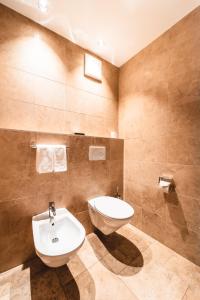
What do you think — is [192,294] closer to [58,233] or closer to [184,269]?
[184,269]

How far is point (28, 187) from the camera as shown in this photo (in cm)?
145

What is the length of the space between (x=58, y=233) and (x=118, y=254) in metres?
0.74

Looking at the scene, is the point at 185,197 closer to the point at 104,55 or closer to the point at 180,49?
the point at 180,49

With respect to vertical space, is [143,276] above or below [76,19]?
below

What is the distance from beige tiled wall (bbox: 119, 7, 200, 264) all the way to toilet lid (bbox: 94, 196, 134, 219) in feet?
1.66

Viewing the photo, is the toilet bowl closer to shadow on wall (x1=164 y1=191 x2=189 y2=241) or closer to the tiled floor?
the tiled floor

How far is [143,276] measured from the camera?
4.33 feet

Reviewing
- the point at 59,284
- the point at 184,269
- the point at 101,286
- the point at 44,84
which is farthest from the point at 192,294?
the point at 44,84

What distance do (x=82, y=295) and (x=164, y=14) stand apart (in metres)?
2.90

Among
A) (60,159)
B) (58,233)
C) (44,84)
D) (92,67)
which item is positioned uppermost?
(92,67)

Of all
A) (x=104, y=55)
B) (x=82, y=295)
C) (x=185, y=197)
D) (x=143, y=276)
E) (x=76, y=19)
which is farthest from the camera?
(x=104, y=55)

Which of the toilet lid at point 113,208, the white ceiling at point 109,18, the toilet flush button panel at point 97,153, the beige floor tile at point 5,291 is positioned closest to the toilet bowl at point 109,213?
the toilet lid at point 113,208

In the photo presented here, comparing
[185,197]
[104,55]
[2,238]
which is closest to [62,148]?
[2,238]

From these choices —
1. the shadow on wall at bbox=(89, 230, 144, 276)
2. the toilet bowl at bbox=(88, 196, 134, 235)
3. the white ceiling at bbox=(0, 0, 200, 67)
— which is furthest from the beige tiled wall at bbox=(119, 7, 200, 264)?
the toilet bowl at bbox=(88, 196, 134, 235)
